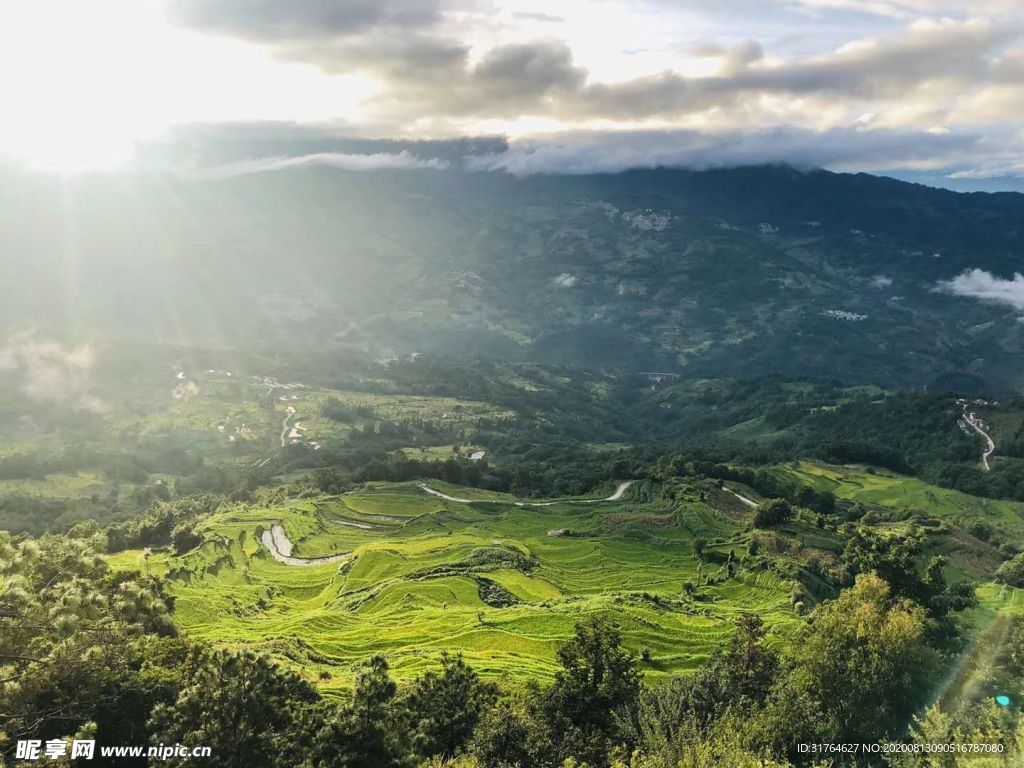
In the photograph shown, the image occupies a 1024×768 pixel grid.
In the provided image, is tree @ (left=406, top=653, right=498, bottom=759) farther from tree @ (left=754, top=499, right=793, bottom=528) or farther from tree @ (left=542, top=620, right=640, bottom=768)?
tree @ (left=754, top=499, right=793, bottom=528)

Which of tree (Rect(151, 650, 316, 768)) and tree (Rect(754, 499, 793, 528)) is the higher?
tree (Rect(151, 650, 316, 768))

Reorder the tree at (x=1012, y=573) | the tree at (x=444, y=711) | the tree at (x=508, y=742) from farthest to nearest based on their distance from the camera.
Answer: the tree at (x=1012, y=573) → the tree at (x=444, y=711) → the tree at (x=508, y=742)

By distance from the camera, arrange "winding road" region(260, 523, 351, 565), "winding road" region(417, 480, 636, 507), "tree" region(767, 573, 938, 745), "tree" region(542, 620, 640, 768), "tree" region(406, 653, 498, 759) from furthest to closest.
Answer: "winding road" region(417, 480, 636, 507), "winding road" region(260, 523, 351, 565), "tree" region(767, 573, 938, 745), "tree" region(542, 620, 640, 768), "tree" region(406, 653, 498, 759)

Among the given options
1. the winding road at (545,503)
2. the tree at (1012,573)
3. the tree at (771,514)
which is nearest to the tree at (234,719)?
the tree at (771,514)

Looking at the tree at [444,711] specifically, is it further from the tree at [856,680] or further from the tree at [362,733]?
the tree at [856,680]

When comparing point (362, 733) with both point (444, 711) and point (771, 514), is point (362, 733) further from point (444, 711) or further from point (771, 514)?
point (771, 514)

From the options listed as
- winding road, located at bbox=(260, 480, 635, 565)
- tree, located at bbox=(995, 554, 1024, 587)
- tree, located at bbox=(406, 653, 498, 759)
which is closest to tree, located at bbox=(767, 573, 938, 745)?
tree, located at bbox=(406, 653, 498, 759)
